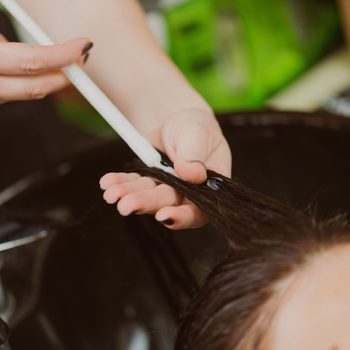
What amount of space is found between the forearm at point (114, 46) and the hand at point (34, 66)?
142 millimetres

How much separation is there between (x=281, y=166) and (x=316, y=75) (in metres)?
0.76

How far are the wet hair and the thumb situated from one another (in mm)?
11

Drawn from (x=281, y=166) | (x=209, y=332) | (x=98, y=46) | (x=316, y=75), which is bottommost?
(x=316, y=75)

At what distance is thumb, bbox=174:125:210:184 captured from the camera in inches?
25.1

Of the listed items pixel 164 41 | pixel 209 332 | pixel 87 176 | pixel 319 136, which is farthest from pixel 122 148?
pixel 164 41

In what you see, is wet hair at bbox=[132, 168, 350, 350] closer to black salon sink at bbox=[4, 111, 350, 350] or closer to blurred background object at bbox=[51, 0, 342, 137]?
black salon sink at bbox=[4, 111, 350, 350]

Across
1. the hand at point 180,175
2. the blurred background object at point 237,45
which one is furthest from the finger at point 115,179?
the blurred background object at point 237,45

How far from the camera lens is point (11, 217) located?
95 centimetres

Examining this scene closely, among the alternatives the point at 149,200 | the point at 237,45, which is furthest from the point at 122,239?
the point at 237,45

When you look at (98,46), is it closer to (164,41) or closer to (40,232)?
(40,232)

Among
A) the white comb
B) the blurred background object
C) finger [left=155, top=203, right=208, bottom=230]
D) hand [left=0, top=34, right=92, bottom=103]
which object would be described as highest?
hand [left=0, top=34, right=92, bottom=103]

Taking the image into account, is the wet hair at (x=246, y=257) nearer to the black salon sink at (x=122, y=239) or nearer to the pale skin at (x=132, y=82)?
the pale skin at (x=132, y=82)

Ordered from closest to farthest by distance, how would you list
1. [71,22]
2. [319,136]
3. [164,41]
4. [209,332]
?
[209,332], [71,22], [319,136], [164,41]

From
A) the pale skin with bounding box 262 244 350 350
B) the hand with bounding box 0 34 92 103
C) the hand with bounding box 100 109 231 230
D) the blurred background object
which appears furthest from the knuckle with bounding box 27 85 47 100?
the blurred background object
